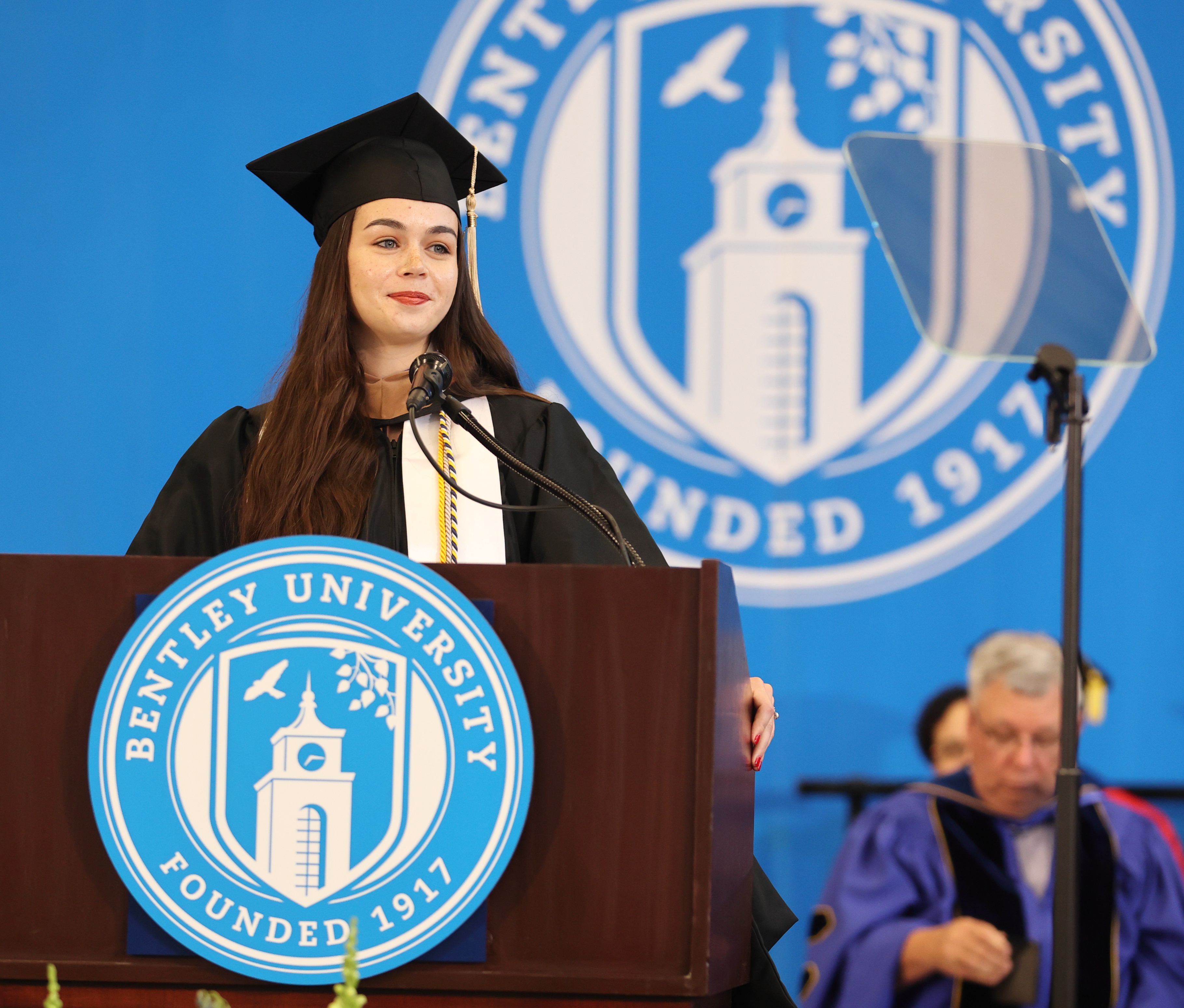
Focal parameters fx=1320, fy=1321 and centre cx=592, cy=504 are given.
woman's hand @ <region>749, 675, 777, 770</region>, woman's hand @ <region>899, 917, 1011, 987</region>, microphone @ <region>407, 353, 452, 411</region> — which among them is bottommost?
woman's hand @ <region>899, 917, 1011, 987</region>

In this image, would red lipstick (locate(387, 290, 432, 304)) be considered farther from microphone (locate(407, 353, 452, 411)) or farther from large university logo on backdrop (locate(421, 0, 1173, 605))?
large university logo on backdrop (locate(421, 0, 1173, 605))

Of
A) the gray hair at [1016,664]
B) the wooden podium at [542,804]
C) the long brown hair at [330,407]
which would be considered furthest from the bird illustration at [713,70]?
the wooden podium at [542,804]

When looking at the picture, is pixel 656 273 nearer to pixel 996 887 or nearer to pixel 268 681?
pixel 996 887

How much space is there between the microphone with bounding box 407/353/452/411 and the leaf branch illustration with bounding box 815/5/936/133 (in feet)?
6.59

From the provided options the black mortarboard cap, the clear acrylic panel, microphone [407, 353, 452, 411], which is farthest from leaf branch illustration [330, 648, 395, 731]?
the clear acrylic panel

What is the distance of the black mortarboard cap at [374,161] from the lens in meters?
2.17

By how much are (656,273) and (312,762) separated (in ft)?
7.43

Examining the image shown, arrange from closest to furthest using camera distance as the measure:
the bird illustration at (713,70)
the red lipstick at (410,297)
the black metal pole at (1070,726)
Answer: the black metal pole at (1070,726) < the red lipstick at (410,297) < the bird illustration at (713,70)

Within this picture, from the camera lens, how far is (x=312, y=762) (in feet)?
3.46

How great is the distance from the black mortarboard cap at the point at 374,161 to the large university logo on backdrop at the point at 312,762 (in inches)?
48.7

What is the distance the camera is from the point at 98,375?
10.4ft

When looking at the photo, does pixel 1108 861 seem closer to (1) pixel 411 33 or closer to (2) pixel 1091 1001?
(2) pixel 1091 1001

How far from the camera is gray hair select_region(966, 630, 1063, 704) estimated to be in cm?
304

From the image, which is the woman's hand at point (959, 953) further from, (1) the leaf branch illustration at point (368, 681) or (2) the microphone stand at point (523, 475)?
(1) the leaf branch illustration at point (368, 681)
